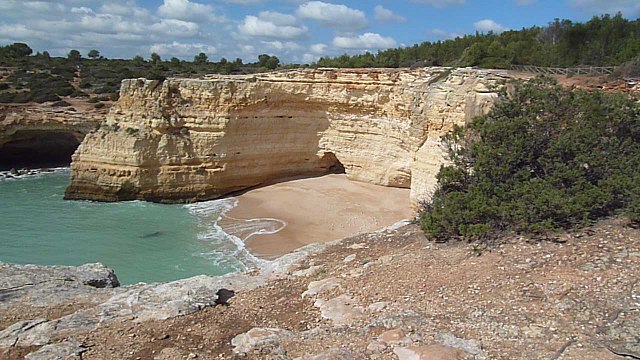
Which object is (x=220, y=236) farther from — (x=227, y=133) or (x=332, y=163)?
(x=332, y=163)

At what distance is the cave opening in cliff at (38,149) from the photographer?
27.7m

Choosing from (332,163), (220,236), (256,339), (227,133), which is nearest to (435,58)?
(332,163)

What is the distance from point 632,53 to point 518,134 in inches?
500

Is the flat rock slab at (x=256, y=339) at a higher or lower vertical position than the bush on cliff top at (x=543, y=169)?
lower

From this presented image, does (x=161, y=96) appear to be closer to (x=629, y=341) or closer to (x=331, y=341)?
(x=331, y=341)

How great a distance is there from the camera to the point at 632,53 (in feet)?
57.2

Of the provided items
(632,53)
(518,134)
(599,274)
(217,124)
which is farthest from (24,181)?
(632,53)

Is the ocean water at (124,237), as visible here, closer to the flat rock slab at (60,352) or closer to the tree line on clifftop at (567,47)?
the flat rock slab at (60,352)

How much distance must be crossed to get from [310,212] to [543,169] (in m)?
10.5

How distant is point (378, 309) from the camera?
5828 millimetres

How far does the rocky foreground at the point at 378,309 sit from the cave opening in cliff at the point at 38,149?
77.5 ft

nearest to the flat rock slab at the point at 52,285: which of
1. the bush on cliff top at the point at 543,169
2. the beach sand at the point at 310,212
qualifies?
the bush on cliff top at the point at 543,169

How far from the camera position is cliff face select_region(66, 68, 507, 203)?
19359 mm

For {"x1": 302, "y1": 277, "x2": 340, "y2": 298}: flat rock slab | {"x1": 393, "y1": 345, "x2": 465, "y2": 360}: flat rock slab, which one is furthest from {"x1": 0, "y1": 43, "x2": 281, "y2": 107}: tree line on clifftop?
{"x1": 393, "y1": 345, "x2": 465, "y2": 360}: flat rock slab
